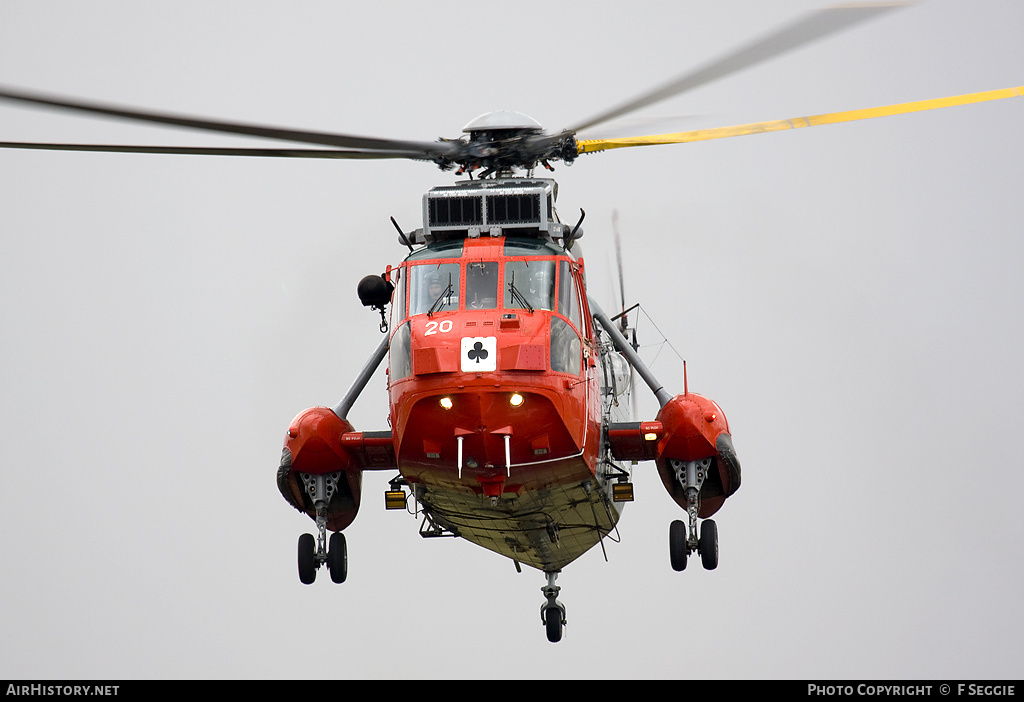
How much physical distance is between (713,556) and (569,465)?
3.66 m

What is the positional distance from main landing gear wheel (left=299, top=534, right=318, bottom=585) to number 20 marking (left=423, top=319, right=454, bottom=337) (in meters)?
5.02

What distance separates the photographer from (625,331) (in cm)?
2878

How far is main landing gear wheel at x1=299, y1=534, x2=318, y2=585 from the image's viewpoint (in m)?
25.0

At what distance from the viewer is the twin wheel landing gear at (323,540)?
25109 mm

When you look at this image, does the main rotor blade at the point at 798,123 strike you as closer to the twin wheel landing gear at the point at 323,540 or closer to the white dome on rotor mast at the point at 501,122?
the white dome on rotor mast at the point at 501,122

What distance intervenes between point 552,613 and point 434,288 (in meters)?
9.15

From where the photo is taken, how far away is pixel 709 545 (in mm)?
24594

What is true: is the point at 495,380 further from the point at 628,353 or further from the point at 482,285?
the point at 628,353

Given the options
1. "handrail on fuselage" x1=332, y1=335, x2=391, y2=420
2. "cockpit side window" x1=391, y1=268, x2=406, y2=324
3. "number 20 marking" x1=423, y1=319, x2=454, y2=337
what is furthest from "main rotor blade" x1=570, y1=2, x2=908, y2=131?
"handrail on fuselage" x1=332, y1=335, x2=391, y2=420

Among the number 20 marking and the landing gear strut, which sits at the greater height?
the number 20 marking

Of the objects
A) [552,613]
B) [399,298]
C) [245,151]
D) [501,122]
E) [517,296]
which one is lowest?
[552,613]

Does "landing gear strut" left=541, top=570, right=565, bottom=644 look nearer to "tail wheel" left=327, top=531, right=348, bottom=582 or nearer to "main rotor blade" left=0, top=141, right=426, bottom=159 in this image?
"tail wheel" left=327, top=531, right=348, bottom=582

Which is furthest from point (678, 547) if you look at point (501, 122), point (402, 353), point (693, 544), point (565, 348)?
point (501, 122)
